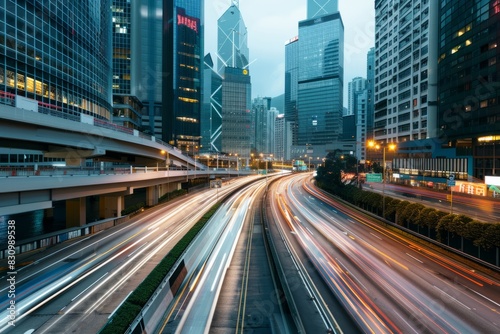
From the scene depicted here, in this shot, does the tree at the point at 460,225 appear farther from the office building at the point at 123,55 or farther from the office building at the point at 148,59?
the office building at the point at 148,59

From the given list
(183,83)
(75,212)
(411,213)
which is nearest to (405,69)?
(411,213)

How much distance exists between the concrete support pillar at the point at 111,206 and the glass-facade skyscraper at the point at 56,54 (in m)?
14.7

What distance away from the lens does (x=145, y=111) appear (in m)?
136

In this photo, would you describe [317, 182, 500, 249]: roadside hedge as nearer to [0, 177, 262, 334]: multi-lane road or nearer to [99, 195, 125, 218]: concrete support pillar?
[0, 177, 262, 334]: multi-lane road

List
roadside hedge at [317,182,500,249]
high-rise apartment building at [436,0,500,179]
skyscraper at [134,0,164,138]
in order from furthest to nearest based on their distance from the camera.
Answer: skyscraper at [134,0,164,138] → high-rise apartment building at [436,0,500,179] → roadside hedge at [317,182,500,249]

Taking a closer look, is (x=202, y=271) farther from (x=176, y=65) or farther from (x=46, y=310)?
(x=176, y=65)

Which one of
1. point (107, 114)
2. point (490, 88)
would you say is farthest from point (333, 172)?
point (107, 114)

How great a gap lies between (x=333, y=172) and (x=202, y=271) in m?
47.3

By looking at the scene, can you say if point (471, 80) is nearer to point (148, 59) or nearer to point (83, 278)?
point (83, 278)

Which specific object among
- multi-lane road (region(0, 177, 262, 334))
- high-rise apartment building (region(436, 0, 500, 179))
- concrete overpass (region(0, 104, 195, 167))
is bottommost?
multi-lane road (region(0, 177, 262, 334))

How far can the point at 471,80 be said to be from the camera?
59.2 m

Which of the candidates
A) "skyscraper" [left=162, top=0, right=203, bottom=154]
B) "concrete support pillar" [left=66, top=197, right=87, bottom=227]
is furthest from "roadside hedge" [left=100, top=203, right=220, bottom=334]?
"skyscraper" [left=162, top=0, right=203, bottom=154]

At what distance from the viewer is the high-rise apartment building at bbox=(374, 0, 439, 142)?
79.1 m

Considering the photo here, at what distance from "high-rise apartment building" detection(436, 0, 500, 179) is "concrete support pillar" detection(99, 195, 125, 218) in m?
68.8
